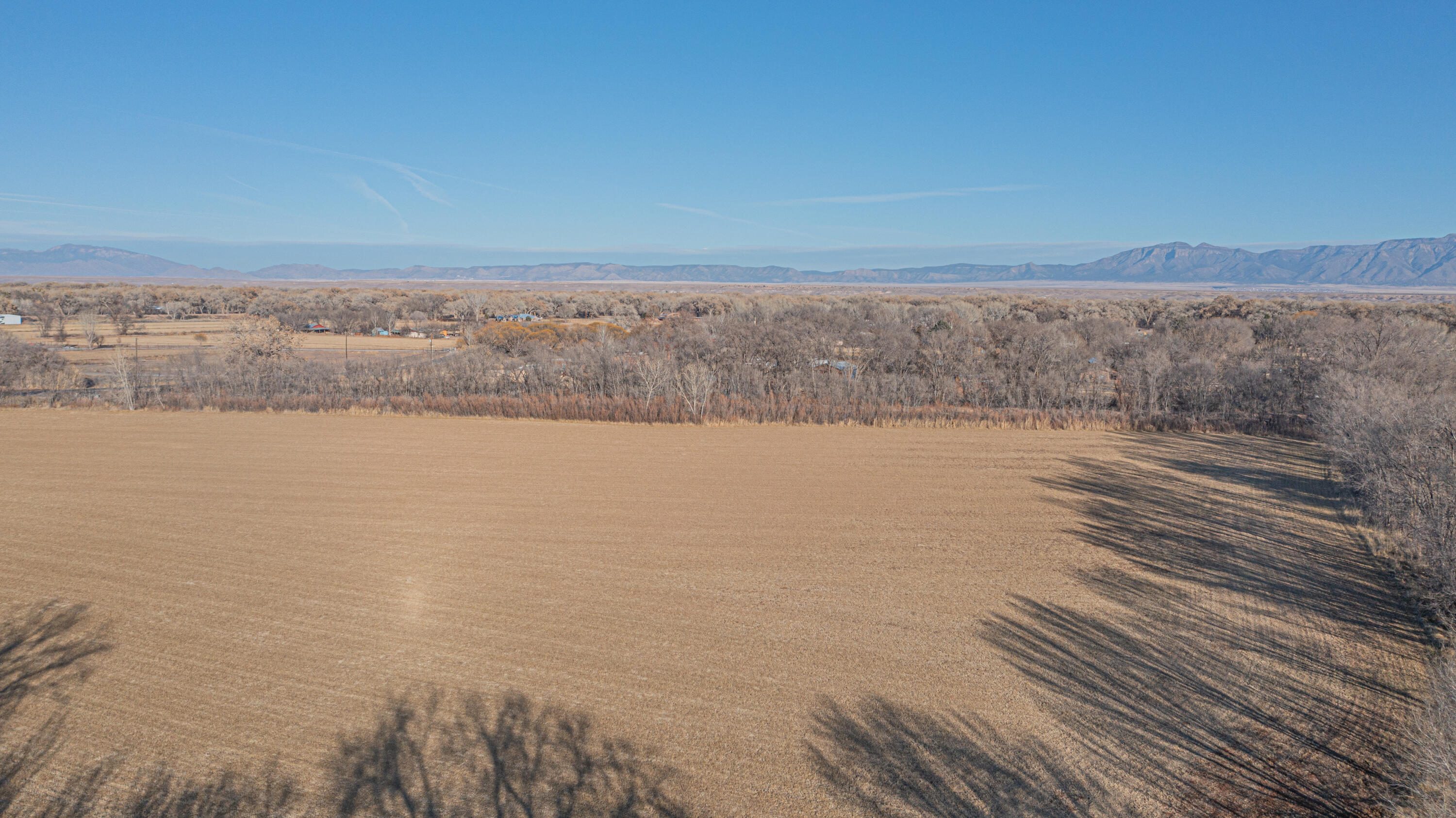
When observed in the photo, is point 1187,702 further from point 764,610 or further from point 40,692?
point 40,692

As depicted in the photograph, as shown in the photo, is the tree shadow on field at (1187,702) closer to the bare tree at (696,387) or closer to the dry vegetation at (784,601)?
the dry vegetation at (784,601)

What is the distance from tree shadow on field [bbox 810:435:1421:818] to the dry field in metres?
0.04

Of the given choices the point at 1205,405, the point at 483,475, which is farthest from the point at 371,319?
the point at 1205,405

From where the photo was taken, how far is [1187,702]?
796 cm

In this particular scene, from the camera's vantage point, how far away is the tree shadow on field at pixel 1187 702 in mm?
6641

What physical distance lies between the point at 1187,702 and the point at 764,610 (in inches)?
199

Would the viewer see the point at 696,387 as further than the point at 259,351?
No

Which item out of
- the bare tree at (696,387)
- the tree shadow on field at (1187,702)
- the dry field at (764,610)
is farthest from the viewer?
the bare tree at (696,387)

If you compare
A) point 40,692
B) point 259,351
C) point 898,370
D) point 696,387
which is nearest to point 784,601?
point 40,692

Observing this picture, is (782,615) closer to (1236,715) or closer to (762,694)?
(762,694)

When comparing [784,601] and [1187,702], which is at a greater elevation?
[1187,702]

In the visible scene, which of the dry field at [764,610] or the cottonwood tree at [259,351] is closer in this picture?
the dry field at [764,610]

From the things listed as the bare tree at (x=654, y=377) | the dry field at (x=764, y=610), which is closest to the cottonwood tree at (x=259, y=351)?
the dry field at (x=764, y=610)

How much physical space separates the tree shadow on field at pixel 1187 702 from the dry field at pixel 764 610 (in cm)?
4
